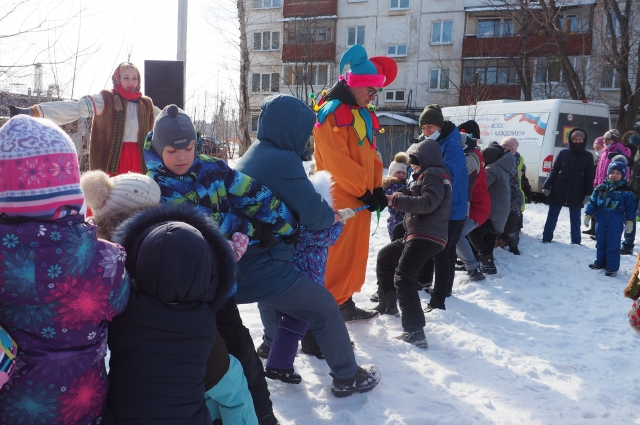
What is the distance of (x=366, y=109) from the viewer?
171 inches

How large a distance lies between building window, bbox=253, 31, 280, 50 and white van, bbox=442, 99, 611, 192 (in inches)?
803

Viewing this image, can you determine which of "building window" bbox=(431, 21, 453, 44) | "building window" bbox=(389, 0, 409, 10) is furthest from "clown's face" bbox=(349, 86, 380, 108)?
"building window" bbox=(389, 0, 409, 10)

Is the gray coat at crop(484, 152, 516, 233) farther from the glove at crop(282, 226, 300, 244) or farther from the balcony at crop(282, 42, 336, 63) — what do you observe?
the balcony at crop(282, 42, 336, 63)

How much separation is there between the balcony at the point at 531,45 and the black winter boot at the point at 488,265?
2493 cm

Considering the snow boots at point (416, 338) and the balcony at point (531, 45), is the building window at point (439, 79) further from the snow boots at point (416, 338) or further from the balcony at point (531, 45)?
the snow boots at point (416, 338)

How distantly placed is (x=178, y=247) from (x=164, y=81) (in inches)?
188

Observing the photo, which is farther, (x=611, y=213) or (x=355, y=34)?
(x=355, y=34)

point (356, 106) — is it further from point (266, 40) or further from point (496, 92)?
point (266, 40)

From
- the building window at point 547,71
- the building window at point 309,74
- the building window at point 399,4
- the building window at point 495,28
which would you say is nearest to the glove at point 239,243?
the building window at point 547,71

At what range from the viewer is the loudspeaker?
595 centimetres

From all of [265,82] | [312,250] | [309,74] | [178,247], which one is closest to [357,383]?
[312,250]

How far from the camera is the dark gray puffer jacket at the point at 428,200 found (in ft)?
13.9

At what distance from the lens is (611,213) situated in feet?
24.3

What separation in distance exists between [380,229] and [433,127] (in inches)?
172
